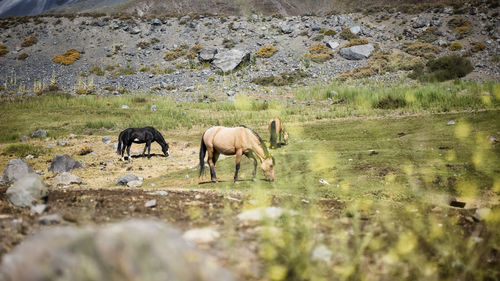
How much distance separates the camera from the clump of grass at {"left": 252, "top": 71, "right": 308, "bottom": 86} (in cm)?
3966

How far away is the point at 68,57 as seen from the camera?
159ft

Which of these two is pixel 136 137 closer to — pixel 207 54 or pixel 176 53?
pixel 207 54

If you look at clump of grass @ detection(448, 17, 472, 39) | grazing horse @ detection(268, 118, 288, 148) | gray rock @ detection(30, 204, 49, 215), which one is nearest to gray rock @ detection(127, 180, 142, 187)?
gray rock @ detection(30, 204, 49, 215)

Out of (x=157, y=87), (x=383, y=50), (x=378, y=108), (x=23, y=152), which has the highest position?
(x=383, y=50)

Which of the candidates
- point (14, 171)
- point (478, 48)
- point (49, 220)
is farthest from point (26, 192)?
point (478, 48)

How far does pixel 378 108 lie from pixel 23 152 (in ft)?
75.1

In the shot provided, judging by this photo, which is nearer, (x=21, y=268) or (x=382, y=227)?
(x=21, y=268)

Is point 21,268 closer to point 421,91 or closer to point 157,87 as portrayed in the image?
point 421,91

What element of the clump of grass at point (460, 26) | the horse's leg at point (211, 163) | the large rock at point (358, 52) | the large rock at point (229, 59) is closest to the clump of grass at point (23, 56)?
the large rock at point (229, 59)

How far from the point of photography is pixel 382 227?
5527mm

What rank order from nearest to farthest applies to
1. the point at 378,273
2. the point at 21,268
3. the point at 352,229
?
the point at 21,268
the point at 378,273
the point at 352,229

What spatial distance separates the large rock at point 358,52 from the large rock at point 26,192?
4309 cm

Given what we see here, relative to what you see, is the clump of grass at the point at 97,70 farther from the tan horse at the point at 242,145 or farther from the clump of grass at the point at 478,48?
the clump of grass at the point at 478,48

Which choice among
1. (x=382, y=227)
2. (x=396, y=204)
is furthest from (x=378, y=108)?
(x=382, y=227)
